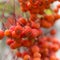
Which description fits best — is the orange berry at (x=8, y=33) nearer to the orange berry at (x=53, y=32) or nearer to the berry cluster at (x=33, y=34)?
the berry cluster at (x=33, y=34)

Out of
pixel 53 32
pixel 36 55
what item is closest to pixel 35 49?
pixel 36 55

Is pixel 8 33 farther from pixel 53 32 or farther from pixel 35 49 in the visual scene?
pixel 53 32

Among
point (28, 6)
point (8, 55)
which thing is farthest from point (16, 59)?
point (28, 6)

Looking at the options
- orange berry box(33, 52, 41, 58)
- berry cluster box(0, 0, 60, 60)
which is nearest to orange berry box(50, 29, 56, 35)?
berry cluster box(0, 0, 60, 60)

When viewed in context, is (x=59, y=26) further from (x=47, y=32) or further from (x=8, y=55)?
(x=8, y=55)

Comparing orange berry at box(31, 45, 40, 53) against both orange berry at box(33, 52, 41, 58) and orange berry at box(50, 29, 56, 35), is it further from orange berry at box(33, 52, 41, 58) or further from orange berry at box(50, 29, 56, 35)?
orange berry at box(50, 29, 56, 35)

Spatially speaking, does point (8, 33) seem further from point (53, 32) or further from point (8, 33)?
point (53, 32)

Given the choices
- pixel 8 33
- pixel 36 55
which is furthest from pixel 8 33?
pixel 36 55

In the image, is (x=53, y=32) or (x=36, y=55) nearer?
(x=36, y=55)

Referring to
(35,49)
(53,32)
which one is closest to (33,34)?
(35,49)
